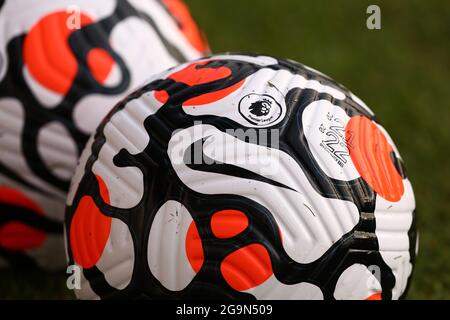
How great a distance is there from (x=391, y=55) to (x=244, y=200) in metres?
3.12

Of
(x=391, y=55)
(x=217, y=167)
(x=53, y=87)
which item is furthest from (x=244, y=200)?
(x=391, y=55)

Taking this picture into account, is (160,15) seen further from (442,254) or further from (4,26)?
(442,254)

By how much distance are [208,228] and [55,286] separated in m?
1.05

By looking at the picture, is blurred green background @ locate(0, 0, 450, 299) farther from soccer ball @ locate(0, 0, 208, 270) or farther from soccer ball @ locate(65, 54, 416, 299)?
soccer ball @ locate(0, 0, 208, 270)

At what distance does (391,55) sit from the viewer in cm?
462

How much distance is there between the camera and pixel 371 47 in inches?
186

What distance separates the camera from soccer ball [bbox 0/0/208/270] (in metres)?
2.32

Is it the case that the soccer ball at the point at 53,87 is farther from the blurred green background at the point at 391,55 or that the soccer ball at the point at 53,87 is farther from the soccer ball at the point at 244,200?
the blurred green background at the point at 391,55

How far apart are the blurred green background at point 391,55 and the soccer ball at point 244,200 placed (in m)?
1.07

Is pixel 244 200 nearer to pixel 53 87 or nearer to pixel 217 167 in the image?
pixel 217 167

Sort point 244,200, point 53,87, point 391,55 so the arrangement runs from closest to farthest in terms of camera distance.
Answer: point 244,200 < point 53,87 < point 391,55

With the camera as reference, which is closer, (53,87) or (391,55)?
(53,87)

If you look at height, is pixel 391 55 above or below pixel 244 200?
above
